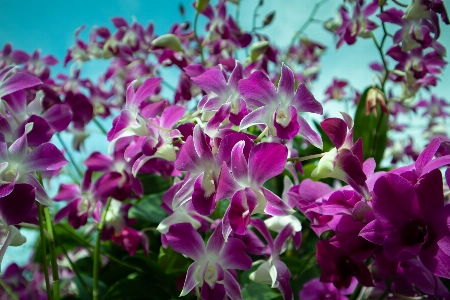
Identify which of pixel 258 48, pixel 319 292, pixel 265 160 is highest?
pixel 258 48

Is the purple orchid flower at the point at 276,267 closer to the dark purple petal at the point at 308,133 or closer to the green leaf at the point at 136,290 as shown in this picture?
the dark purple petal at the point at 308,133

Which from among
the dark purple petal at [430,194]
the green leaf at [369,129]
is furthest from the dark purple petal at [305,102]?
the green leaf at [369,129]

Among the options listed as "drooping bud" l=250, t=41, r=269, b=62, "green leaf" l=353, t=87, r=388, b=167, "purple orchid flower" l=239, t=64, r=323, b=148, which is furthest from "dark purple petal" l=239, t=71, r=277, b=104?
"green leaf" l=353, t=87, r=388, b=167

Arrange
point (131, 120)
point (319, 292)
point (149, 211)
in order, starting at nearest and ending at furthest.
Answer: point (131, 120), point (319, 292), point (149, 211)

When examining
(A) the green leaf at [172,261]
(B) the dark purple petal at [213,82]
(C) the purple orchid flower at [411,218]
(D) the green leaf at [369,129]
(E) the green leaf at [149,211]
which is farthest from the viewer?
(D) the green leaf at [369,129]

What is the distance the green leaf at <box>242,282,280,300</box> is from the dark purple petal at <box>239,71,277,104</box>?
0.98ft

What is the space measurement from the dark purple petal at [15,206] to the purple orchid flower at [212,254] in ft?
0.45

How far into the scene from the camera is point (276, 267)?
0.48 metres

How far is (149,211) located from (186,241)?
0.35 meters

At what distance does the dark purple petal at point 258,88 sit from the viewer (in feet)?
1.36

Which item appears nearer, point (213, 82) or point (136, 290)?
point (213, 82)

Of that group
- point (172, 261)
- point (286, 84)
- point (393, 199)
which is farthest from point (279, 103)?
point (172, 261)

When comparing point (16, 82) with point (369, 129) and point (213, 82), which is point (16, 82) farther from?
point (369, 129)

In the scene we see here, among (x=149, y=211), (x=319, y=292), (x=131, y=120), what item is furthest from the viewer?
(x=149, y=211)
